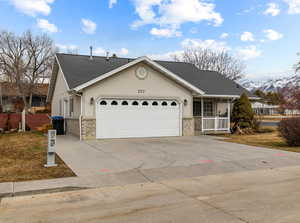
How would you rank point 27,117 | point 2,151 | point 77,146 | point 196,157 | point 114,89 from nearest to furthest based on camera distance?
point 196,157 < point 2,151 < point 77,146 < point 114,89 < point 27,117

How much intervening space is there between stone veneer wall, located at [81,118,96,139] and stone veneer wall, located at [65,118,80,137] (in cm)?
112

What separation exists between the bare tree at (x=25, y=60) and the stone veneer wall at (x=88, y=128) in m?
24.6

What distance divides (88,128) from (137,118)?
113 inches

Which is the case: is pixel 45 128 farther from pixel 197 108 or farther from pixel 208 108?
pixel 208 108

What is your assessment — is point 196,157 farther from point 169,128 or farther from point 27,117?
point 27,117

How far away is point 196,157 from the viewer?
387 inches

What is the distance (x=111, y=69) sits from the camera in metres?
18.1

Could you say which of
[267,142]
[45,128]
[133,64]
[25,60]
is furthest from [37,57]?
[267,142]

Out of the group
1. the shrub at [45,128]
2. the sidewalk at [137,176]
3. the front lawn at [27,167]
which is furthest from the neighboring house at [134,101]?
the sidewalk at [137,176]

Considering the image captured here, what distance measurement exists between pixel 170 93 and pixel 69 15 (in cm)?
871

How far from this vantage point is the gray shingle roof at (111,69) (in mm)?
16847

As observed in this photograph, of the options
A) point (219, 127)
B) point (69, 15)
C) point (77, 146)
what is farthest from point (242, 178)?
point (69, 15)

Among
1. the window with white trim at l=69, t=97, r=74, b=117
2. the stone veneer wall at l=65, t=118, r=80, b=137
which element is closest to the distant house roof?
the stone veneer wall at l=65, t=118, r=80, b=137

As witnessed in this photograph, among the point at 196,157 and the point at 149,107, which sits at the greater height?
the point at 149,107
